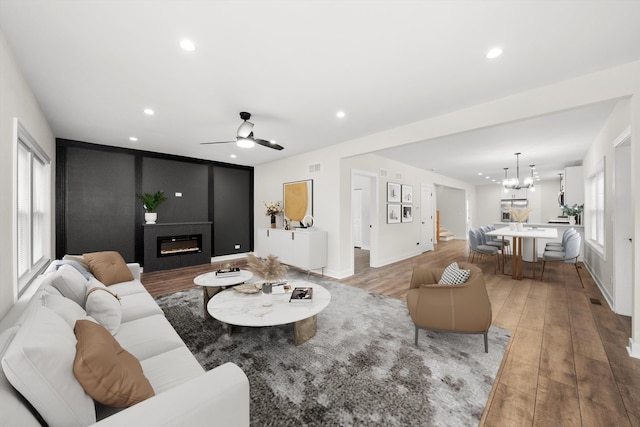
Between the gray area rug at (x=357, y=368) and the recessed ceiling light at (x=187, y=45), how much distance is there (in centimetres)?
265

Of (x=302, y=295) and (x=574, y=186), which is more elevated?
(x=574, y=186)

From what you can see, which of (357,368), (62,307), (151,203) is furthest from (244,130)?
(151,203)

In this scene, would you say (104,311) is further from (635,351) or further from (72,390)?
(635,351)

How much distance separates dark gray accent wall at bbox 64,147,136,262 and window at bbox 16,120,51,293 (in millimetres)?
1227

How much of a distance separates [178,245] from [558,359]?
648cm

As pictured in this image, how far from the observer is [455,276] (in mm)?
2477

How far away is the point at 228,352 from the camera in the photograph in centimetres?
231

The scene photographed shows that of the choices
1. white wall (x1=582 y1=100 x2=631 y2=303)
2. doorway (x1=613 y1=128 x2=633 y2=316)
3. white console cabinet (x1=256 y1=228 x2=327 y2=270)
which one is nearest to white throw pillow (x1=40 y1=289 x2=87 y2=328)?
white console cabinet (x1=256 y1=228 x2=327 y2=270)

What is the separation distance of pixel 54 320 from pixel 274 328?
1909 millimetres

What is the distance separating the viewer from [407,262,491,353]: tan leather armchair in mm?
2232

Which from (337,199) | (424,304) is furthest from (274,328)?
(337,199)

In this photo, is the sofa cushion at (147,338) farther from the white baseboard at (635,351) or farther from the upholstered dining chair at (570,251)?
the upholstered dining chair at (570,251)

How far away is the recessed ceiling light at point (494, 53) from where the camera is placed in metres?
2.00

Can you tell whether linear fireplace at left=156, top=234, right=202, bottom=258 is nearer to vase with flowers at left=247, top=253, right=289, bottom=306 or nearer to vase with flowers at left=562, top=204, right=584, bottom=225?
vase with flowers at left=247, top=253, right=289, bottom=306
